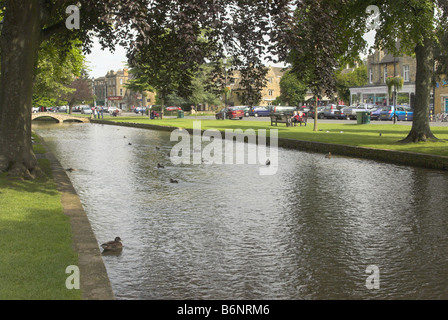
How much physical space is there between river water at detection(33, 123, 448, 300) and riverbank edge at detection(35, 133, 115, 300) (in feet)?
0.97

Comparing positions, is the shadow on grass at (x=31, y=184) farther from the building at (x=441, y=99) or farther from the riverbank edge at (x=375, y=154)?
the building at (x=441, y=99)

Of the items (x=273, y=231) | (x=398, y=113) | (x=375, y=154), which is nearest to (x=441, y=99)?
(x=398, y=113)

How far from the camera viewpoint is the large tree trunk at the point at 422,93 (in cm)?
2180

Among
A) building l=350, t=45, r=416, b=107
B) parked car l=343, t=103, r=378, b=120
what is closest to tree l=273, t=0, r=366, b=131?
parked car l=343, t=103, r=378, b=120

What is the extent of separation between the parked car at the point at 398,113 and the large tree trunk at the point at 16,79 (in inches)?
1635

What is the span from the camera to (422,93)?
72.2 feet

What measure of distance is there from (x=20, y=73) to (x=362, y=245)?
355 inches

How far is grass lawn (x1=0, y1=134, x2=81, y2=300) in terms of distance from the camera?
4.98m

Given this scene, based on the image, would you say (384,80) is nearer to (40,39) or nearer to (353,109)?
(353,109)

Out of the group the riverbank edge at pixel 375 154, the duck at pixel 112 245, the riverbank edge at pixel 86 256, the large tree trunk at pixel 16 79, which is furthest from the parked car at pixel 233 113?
the duck at pixel 112 245

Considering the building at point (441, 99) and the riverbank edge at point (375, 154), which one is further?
the building at point (441, 99)

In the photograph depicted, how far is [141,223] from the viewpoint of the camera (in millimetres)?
8938
